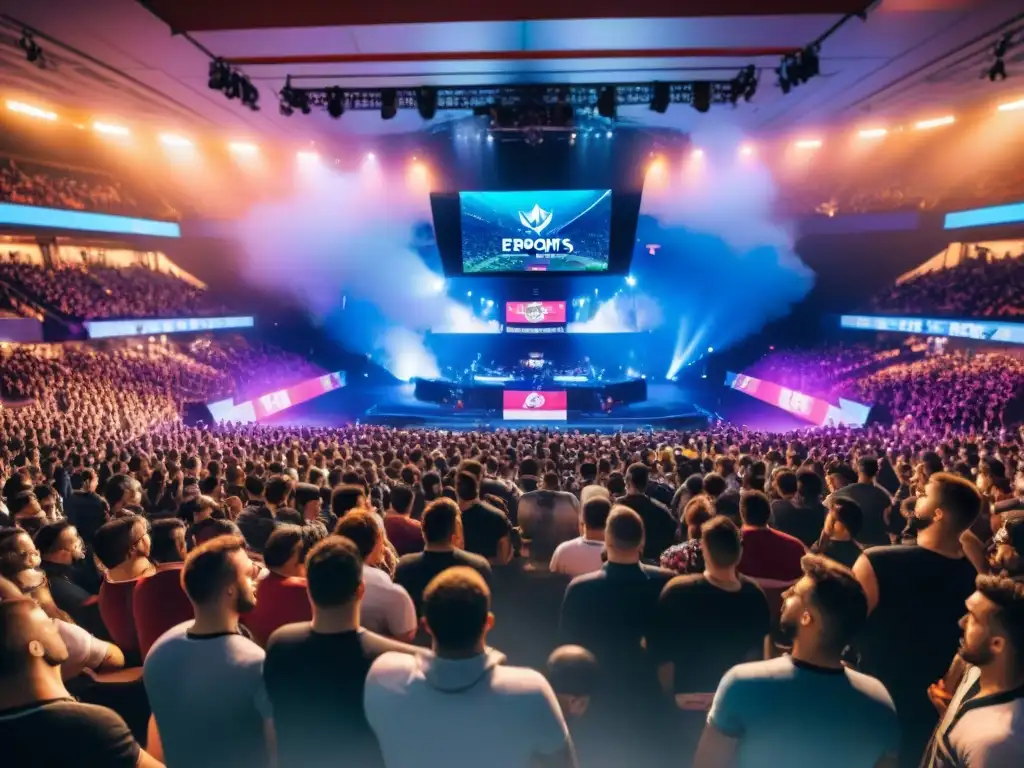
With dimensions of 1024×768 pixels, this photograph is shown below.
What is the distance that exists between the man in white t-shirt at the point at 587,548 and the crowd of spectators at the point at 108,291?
25531 millimetres

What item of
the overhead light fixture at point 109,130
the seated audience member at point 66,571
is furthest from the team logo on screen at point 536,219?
the seated audience member at point 66,571

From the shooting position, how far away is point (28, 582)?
11.6 feet

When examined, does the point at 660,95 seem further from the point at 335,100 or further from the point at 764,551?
the point at 764,551

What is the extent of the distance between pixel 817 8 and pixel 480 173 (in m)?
18.9

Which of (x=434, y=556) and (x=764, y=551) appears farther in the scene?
(x=764, y=551)

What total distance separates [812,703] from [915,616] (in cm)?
150

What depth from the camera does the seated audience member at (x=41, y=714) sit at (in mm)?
1984

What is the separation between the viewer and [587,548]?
440 centimetres

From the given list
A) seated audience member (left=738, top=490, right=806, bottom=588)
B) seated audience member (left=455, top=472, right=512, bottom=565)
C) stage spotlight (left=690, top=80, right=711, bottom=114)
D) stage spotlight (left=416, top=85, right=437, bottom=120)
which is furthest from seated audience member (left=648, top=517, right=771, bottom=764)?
stage spotlight (left=416, top=85, right=437, bottom=120)

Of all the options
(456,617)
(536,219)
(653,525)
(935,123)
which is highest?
(935,123)

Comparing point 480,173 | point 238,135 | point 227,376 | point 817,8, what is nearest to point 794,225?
point 480,173

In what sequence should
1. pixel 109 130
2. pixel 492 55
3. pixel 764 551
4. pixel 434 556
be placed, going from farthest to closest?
pixel 109 130
pixel 492 55
pixel 764 551
pixel 434 556

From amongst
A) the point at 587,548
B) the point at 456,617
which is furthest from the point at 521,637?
the point at 456,617

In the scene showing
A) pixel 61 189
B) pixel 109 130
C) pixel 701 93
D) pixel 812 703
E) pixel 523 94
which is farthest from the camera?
pixel 109 130
